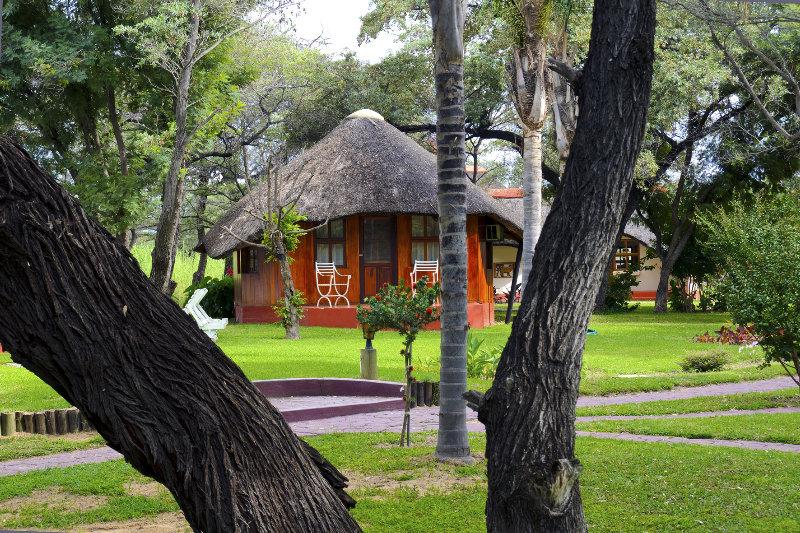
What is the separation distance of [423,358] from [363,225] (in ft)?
30.6

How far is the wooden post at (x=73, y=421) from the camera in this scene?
30.9 ft

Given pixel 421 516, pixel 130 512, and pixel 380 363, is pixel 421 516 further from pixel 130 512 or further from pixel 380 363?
pixel 380 363

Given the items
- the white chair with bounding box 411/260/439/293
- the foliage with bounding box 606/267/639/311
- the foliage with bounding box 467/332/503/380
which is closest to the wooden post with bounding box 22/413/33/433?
the foliage with bounding box 467/332/503/380

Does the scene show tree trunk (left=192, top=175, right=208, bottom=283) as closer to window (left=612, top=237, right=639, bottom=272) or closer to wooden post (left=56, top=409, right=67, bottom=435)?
window (left=612, top=237, right=639, bottom=272)

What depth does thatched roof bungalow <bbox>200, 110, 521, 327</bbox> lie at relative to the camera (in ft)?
76.8

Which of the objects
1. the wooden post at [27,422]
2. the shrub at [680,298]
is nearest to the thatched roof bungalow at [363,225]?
the shrub at [680,298]

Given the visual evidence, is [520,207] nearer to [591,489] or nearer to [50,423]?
[50,423]

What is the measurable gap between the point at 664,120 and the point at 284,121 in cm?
1315

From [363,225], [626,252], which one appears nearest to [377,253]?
[363,225]

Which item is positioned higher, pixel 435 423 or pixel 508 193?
pixel 508 193

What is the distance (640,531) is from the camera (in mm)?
5637

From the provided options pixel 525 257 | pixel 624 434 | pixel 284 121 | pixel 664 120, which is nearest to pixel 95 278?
pixel 624 434

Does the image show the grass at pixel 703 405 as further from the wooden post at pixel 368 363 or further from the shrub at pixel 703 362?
the shrub at pixel 703 362

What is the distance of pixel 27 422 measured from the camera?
928 cm
